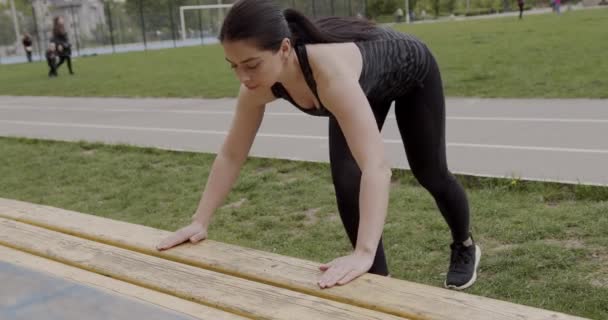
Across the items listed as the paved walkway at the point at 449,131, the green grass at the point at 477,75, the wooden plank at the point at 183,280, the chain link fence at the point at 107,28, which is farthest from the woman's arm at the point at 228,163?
the chain link fence at the point at 107,28

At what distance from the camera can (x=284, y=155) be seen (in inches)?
245

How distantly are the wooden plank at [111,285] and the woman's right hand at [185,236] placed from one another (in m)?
0.28

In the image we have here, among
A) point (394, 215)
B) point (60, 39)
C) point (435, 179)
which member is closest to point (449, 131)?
point (394, 215)

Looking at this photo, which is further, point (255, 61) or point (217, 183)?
point (217, 183)

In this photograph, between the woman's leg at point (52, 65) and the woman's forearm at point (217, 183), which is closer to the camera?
the woman's forearm at point (217, 183)

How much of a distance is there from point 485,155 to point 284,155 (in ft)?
5.70

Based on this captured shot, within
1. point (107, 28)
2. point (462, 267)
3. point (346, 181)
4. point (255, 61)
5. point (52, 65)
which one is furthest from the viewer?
point (107, 28)

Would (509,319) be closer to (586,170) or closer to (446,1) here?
(586,170)

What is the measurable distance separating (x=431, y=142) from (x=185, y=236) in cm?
104

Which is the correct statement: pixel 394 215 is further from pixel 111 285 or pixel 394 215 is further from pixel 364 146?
pixel 111 285

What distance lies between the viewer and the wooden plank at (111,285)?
6.53 feet

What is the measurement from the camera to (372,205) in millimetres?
2137

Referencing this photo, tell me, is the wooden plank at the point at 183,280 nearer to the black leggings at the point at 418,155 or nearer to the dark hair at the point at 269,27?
the black leggings at the point at 418,155

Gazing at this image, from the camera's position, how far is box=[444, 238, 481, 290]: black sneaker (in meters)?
3.18
